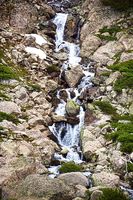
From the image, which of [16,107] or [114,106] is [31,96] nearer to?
[16,107]

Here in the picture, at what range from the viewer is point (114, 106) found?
89.3 feet

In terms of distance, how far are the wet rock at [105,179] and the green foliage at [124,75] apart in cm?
981

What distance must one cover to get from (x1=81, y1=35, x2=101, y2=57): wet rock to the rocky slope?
0.28ft

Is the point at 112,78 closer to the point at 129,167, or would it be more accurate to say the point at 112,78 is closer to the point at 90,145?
the point at 90,145

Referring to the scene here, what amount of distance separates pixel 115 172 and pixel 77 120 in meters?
6.26

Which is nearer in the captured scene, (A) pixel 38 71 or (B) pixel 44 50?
(A) pixel 38 71

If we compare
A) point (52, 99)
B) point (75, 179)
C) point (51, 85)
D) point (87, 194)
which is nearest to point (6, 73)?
point (51, 85)

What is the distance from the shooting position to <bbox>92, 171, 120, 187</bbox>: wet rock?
738 inches

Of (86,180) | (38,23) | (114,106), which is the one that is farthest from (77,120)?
(38,23)

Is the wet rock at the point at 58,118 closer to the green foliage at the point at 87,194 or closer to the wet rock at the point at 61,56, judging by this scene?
the wet rock at the point at 61,56

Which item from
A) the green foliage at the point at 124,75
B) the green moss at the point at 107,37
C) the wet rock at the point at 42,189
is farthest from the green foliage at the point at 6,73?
the wet rock at the point at 42,189

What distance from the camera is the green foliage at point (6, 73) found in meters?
29.0

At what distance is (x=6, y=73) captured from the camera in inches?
1162

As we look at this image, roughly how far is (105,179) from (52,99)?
418 inches
